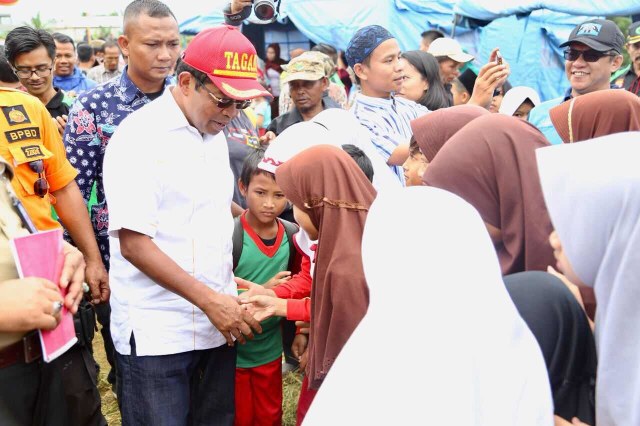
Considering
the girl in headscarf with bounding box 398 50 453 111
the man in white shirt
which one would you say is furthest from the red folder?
the girl in headscarf with bounding box 398 50 453 111

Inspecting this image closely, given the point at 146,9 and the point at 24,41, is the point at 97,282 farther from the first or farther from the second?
the point at 24,41

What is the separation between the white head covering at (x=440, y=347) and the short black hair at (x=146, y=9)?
2488 millimetres

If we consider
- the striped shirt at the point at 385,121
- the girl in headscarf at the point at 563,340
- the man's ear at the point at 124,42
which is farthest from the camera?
the striped shirt at the point at 385,121

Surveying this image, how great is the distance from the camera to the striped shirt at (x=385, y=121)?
13.8 ft

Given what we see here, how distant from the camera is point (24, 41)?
4605 millimetres

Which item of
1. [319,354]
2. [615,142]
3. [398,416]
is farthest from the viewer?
[319,354]

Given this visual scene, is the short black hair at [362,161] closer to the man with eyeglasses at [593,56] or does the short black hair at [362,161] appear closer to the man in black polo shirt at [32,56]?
the man with eyeglasses at [593,56]

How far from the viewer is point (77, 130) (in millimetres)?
3621

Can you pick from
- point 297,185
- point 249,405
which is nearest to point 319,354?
point 297,185

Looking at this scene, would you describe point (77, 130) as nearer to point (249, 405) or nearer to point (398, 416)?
point (249, 405)

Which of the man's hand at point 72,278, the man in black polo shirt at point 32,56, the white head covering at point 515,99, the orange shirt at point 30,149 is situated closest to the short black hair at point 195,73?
the orange shirt at point 30,149

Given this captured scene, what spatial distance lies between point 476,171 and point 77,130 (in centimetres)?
217

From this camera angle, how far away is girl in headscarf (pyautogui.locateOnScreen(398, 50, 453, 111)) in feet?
18.0

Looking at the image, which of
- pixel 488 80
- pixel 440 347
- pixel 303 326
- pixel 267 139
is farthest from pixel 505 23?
pixel 440 347
